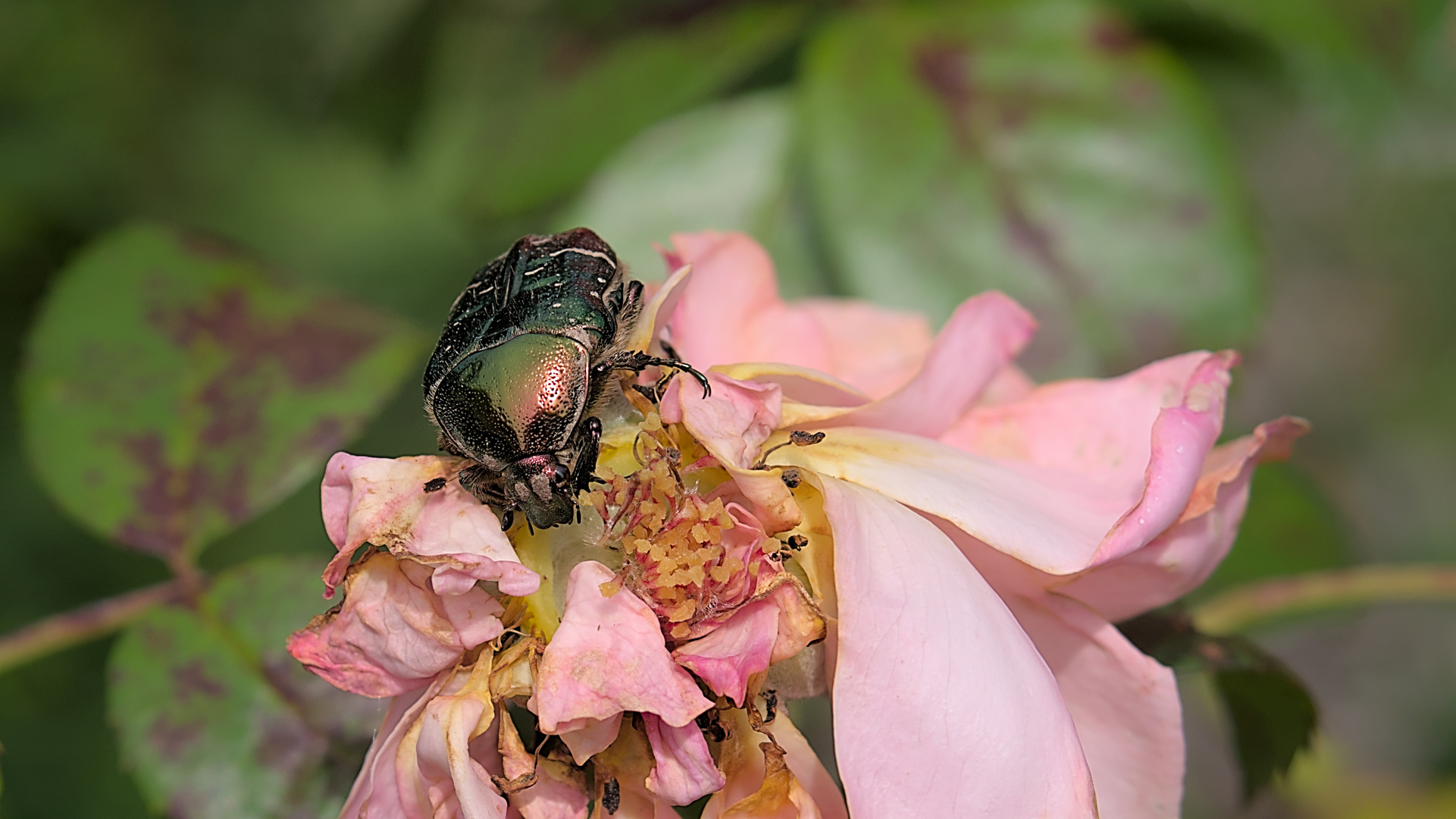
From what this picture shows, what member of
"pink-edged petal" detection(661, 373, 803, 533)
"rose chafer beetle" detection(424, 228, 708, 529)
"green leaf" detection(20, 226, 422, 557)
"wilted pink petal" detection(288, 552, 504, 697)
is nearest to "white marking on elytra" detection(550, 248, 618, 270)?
"rose chafer beetle" detection(424, 228, 708, 529)

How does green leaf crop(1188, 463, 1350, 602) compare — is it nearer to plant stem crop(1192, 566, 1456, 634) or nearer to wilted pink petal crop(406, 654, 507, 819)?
plant stem crop(1192, 566, 1456, 634)

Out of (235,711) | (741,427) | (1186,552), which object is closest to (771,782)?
(741,427)

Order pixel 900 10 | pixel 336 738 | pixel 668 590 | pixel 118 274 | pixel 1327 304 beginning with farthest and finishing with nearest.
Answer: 1. pixel 1327 304
2. pixel 900 10
3. pixel 118 274
4. pixel 336 738
5. pixel 668 590

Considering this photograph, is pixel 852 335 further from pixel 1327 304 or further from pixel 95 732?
pixel 1327 304

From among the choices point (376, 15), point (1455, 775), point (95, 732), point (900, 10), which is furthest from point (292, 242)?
point (1455, 775)

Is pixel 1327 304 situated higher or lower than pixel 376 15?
lower

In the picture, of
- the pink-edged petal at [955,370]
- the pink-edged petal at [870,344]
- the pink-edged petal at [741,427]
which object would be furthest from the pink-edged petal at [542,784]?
the pink-edged petal at [870,344]

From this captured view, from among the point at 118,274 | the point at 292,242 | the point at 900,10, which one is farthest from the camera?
the point at 292,242
